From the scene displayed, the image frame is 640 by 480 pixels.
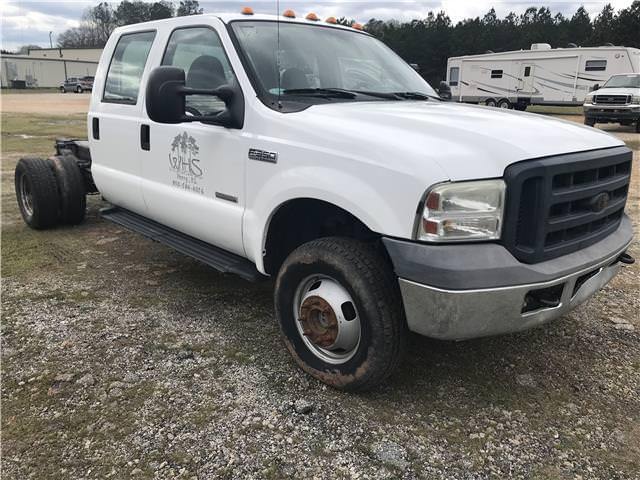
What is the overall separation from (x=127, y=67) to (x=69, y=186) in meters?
1.76

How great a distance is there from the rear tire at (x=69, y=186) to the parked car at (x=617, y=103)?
699 inches

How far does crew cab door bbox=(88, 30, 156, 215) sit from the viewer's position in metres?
4.39

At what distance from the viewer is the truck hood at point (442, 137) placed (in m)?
2.42

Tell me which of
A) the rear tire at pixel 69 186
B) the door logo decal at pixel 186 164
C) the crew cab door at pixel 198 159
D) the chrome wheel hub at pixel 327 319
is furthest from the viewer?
the rear tire at pixel 69 186

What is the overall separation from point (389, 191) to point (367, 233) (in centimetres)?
51

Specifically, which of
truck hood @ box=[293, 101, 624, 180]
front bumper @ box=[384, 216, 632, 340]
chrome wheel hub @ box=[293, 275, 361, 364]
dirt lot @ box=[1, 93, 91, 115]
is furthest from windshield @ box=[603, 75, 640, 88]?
dirt lot @ box=[1, 93, 91, 115]

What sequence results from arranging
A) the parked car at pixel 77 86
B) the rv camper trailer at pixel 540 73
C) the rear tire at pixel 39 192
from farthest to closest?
the parked car at pixel 77 86 < the rv camper trailer at pixel 540 73 < the rear tire at pixel 39 192

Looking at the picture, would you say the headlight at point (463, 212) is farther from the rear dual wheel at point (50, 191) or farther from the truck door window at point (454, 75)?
the truck door window at point (454, 75)

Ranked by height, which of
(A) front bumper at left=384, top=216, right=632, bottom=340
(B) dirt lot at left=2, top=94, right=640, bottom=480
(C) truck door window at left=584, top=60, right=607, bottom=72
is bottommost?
(B) dirt lot at left=2, top=94, right=640, bottom=480

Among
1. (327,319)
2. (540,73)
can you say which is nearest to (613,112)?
(540,73)

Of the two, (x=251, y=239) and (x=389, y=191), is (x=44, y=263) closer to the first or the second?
(x=251, y=239)

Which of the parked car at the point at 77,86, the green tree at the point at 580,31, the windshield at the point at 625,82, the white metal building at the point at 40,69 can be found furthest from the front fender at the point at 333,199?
the white metal building at the point at 40,69

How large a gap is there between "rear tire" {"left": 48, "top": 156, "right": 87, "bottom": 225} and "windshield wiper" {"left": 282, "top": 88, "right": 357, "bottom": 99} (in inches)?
136

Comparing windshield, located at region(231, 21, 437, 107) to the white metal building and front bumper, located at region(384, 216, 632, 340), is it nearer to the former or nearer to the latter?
front bumper, located at region(384, 216, 632, 340)
